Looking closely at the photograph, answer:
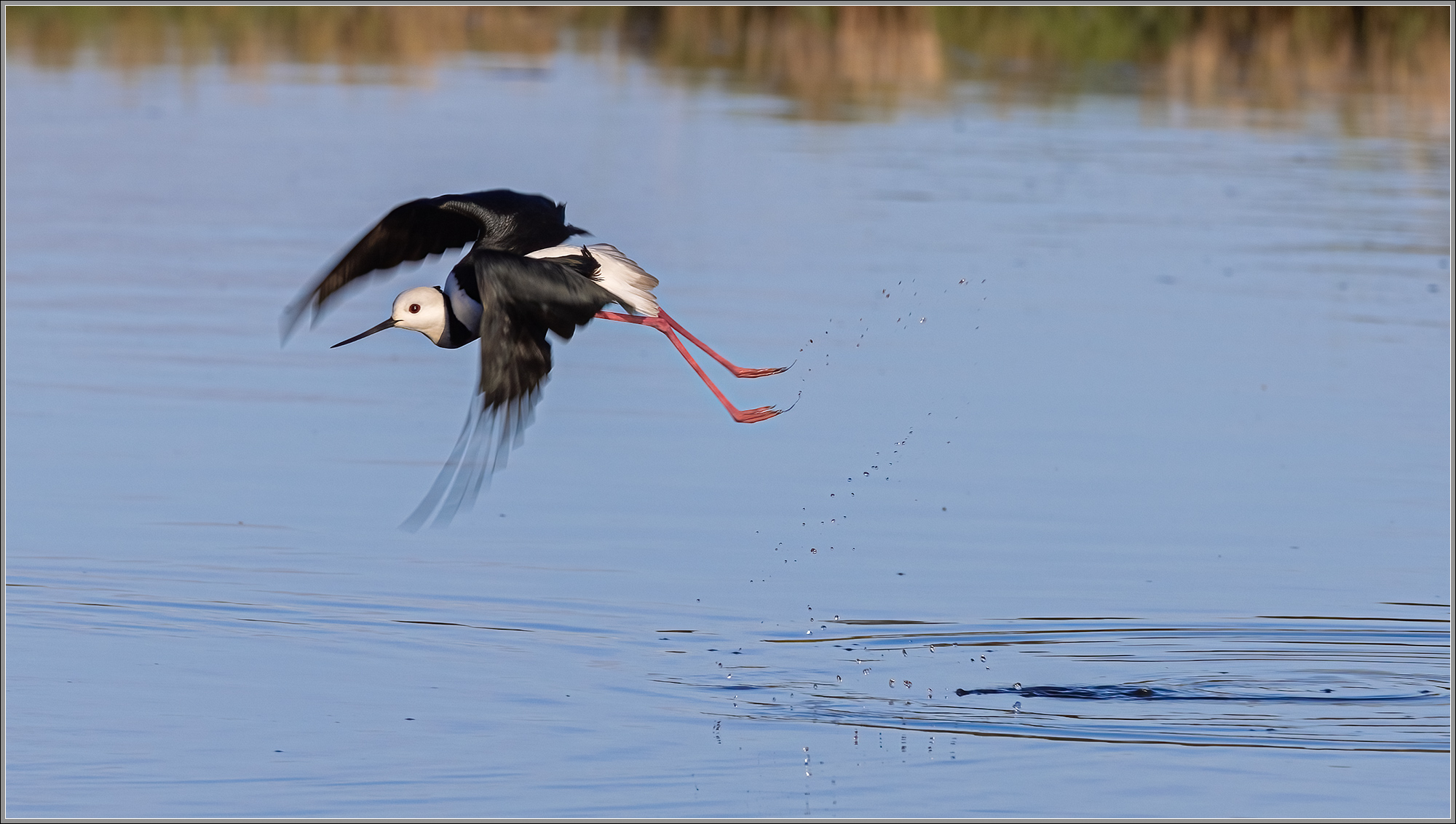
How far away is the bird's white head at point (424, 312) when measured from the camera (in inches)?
281

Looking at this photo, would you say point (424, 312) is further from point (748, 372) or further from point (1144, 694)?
point (1144, 694)

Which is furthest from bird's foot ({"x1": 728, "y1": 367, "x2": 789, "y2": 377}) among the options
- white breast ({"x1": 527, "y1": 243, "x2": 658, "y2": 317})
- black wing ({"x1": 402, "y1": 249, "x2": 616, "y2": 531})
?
black wing ({"x1": 402, "y1": 249, "x2": 616, "y2": 531})

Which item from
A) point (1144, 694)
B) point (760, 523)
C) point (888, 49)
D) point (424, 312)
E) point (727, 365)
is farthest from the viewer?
point (888, 49)

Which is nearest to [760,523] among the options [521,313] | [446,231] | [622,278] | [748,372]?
[748,372]

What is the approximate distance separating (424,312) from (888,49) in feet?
65.8

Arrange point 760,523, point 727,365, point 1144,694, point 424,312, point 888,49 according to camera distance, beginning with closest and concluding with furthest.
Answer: point 1144,694, point 424,312, point 727,365, point 760,523, point 888,49

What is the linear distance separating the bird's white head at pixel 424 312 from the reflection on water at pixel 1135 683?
138cm

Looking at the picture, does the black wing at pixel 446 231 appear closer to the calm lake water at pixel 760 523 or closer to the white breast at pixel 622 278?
the white breast at pixel 622 278

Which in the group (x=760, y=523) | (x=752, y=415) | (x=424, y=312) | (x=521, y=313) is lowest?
(x=760, y=523)

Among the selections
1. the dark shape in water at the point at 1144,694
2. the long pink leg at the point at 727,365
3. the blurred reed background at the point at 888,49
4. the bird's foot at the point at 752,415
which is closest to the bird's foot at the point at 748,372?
the long pink leg at the point at 727,365

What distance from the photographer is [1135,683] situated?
6.97m

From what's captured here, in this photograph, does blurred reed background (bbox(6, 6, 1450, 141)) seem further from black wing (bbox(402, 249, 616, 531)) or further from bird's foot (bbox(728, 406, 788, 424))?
black wing (bbox(402, 249, 616, 531))

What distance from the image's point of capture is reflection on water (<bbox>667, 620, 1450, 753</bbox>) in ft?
21.7

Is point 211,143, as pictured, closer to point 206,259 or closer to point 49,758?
point 206,259
